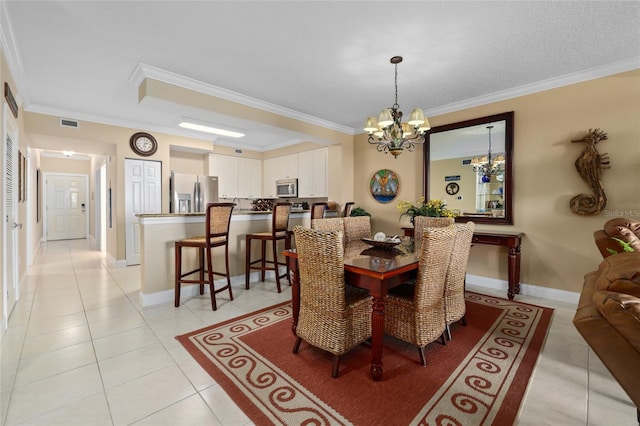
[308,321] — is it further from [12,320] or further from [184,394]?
[12,320]

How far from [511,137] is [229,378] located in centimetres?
402

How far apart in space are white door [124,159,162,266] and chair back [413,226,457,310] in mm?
4871

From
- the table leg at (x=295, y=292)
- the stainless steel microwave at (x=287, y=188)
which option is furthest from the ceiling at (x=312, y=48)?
the stainless steel microwave at (x=287, y=188)

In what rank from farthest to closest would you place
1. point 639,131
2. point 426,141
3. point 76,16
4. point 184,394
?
1. point 426,141
2. point 639,131
3. point 76,16
4. point 184,394

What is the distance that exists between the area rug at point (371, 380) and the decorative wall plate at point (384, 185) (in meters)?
2.55

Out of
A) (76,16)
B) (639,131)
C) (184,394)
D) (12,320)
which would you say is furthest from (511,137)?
(12,320)

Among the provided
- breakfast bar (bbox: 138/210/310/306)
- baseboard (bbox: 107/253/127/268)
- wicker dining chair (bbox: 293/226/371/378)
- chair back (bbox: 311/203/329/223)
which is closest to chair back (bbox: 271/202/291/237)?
chair back (bbox: 311/203/329/223)

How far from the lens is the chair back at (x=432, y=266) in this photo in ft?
6.18

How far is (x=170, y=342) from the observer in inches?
90.5

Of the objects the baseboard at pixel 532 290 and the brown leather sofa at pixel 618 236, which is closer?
the brown leather sofa at pixel 618 236

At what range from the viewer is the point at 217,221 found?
3059 millimetres

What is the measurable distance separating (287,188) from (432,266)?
4806mm

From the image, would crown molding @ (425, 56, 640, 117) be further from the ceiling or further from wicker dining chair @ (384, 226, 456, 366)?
wicker dining chair @ (384, 226, 456, 366)

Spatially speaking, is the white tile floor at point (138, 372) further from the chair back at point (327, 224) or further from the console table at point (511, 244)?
the chair back at point (327, 224)
